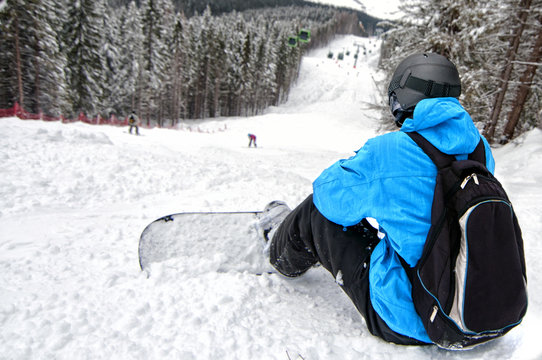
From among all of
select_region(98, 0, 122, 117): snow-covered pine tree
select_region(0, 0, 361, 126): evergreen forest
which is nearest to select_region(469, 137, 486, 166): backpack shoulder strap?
select_region(0, 0, 361, 126): evergreen forest

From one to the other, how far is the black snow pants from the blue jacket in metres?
0.11

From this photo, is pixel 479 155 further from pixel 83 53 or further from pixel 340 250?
pixel 83 53

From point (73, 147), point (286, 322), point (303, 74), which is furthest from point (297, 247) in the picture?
Result: point (303, 74)

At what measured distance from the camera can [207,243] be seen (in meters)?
3.11

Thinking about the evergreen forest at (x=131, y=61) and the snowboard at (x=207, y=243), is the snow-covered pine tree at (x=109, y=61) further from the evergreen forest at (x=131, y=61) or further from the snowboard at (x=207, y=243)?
the snowboard at (x=207, y=243)

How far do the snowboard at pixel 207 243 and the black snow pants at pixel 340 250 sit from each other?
64cm

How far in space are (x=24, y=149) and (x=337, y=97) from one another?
182ft

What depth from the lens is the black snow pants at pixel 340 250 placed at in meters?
1.86

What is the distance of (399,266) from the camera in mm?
1679

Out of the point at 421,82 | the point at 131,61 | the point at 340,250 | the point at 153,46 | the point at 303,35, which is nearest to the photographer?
the point at 421,82

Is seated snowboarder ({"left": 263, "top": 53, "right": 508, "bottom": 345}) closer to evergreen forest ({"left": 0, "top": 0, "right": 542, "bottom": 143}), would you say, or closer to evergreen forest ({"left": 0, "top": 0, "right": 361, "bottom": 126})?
evergreen forest ({"left": 0, "top": 0, "right": 542, "bottom": 143})

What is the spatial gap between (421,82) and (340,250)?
1.18m

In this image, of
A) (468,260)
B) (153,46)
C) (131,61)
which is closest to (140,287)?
(468,260)

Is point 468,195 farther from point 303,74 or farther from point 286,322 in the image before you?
point 303,74
